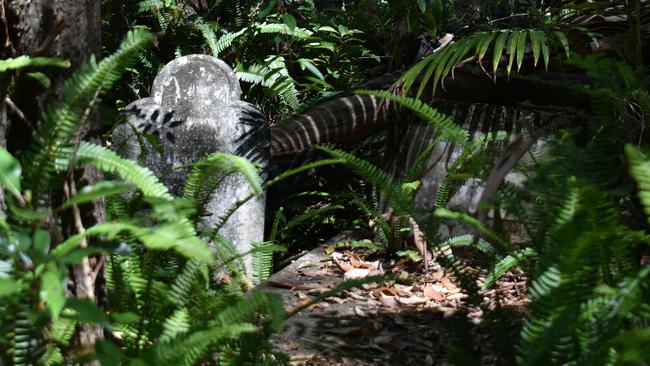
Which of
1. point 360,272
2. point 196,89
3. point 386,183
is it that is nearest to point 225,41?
point 196,89

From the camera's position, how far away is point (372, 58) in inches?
332

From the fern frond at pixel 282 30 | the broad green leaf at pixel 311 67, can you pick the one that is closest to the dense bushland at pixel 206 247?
the broad green leaf at pixel 311 67

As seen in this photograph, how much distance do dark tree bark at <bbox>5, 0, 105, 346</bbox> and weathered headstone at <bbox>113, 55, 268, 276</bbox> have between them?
2689mm

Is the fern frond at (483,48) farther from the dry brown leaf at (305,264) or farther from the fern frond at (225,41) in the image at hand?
the fern frond at (225,41)

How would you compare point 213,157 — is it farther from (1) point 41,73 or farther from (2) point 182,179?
(2) point 182,179

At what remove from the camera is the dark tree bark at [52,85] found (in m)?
2.33

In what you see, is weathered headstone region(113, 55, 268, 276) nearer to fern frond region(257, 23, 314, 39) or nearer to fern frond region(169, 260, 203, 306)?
fern frond region(257, 23, 314, 39)

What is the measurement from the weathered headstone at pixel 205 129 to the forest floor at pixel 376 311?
0.69 meters

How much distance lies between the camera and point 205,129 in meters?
5.32

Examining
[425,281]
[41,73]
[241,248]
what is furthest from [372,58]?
[41,73]

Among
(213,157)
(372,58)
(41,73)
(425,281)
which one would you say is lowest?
(425,281)

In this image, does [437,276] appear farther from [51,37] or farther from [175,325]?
[51,37]

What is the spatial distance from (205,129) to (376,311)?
210 cm

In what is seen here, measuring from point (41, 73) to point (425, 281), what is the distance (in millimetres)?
2348
